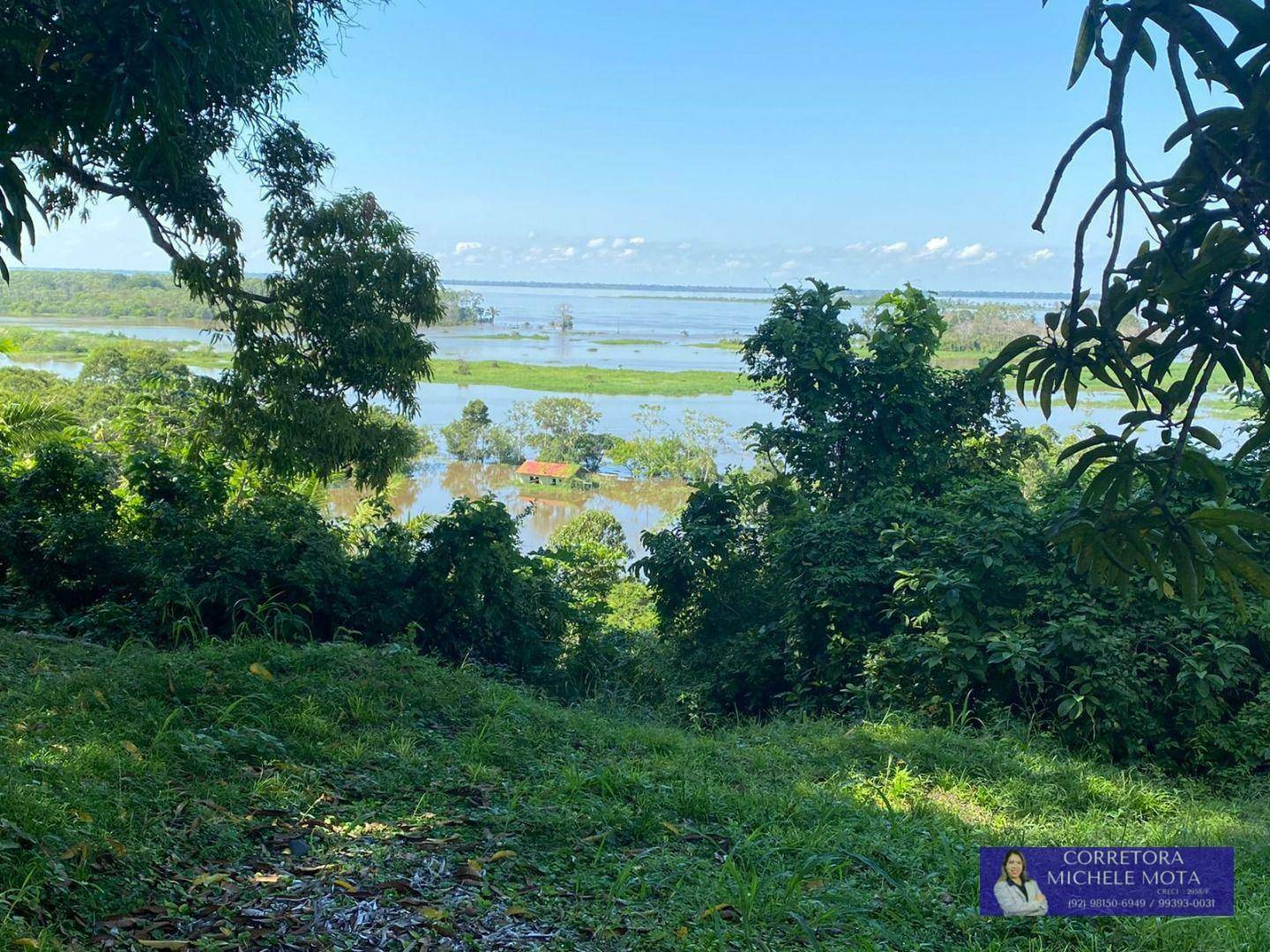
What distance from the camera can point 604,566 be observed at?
10.4 metres

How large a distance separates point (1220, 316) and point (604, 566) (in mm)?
8854

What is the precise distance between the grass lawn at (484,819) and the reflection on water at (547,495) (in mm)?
12635

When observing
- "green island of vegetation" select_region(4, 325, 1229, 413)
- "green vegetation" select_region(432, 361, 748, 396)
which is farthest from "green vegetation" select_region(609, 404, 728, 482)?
"green vegetation" select_region(432, 361, 748, 396)

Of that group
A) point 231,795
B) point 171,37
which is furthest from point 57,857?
point 171,37

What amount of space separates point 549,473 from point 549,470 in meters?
0.26

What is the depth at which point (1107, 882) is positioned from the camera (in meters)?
2.45

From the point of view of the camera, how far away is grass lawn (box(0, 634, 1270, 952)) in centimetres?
240

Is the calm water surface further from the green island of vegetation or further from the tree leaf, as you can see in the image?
the tree leaf

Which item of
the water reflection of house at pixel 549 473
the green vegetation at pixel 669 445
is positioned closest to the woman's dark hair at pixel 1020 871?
the green vegetation at pixel 669 445

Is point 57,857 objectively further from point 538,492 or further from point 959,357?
point 538,492

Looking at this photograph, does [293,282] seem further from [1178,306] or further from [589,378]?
[589,378]

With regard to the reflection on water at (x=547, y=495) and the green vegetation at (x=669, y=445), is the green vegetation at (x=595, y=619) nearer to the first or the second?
the reflection on water at (x=547, y=495)

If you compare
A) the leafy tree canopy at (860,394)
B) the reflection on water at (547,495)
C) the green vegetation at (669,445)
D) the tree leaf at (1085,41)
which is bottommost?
the reflection on water at (547,495)

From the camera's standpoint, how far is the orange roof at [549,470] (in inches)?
844
